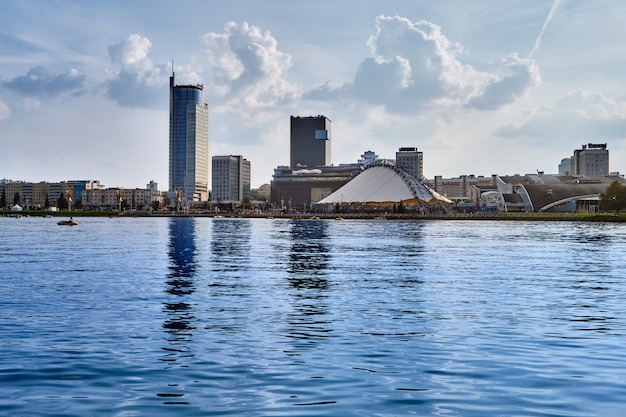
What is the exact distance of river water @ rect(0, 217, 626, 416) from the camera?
13.5 meters

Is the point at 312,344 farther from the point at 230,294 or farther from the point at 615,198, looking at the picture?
the point at 615,198

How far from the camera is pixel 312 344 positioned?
19109mm

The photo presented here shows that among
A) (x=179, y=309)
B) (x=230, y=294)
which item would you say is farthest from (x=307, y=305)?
(x=179, y=309)

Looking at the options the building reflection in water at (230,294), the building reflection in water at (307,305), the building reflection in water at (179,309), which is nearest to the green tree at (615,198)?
the building reflection in water at (307,305)

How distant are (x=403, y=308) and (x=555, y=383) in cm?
1148

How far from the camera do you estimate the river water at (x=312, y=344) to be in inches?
532

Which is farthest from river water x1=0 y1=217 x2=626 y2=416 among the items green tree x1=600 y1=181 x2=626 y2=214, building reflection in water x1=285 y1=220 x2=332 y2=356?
green tree x1=600 y1=181 x2=626 y2=214

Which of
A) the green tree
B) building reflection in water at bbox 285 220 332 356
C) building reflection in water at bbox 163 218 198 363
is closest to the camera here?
building reflection in water at bbox 163 218 198 363

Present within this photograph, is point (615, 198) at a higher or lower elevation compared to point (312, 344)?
higher

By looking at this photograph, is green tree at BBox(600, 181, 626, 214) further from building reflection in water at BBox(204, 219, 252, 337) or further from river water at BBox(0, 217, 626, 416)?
river water at BBox(0, 217, 626, 416)

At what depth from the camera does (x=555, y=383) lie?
49.1 feet

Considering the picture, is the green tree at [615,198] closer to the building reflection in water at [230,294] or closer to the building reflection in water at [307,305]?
the building reflection in water at [307,305]

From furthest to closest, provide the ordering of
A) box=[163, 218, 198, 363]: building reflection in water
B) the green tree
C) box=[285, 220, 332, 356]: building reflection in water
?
the green tree < box=[285, 220, 332, 356]: building reflection in water < box=[163, 218, 198, 363]: building reflection in water

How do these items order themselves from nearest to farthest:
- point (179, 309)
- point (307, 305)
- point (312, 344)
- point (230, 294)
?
point (312, 344) < point (179, 309) < point (307, 305) < point (230, 294)
